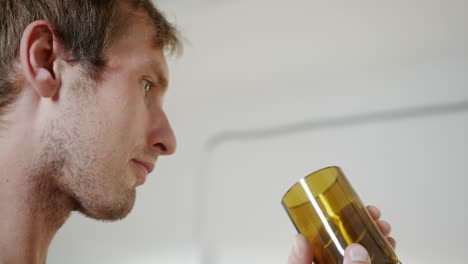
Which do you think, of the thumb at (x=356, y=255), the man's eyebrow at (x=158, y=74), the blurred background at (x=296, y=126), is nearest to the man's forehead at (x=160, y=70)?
the man's eyebrow at (x=158, y=74)

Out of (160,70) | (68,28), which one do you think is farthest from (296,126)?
(68,28)

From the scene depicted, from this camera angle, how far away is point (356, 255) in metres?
0.61

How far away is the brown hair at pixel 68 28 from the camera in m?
0.82

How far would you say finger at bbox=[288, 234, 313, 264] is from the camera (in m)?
0.67

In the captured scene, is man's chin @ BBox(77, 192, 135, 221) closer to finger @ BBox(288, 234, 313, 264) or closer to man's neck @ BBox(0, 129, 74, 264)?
man's neck @ BBox(0, 129, 74, 264)

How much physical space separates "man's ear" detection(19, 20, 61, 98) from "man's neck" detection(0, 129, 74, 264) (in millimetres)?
106

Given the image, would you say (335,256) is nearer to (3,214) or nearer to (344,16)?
(3,214)

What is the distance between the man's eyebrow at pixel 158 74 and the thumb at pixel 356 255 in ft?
1.61

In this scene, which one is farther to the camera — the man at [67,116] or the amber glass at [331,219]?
the man at [67,116]

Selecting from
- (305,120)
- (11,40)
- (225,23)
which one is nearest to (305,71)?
(305,120)

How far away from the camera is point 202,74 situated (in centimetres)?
181

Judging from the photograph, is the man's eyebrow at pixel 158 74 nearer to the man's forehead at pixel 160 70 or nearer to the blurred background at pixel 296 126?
the man's forehead at pixel 160 70

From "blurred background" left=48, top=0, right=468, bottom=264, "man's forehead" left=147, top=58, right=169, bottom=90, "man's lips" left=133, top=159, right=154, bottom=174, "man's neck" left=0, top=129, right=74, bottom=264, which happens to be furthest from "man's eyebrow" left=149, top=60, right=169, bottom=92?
"blurred background" left=48, top=0, right=468, bottom=264

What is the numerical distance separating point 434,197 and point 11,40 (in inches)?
47.0
